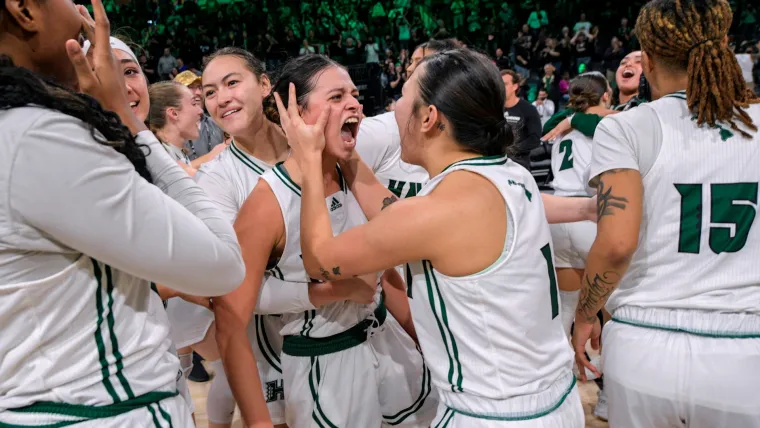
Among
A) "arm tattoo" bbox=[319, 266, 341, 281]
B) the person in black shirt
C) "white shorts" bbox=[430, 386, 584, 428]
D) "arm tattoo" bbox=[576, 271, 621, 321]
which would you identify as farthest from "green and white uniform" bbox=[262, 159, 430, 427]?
the person in black shirt

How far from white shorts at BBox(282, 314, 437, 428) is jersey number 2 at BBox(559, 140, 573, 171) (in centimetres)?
243

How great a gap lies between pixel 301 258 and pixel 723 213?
4.44ft

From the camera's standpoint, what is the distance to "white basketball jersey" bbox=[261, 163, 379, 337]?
2.10 meters

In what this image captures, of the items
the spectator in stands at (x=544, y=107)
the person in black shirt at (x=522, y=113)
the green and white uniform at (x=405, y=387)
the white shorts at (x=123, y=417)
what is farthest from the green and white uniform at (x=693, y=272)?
the spectator in stands at (x=544, y=107)

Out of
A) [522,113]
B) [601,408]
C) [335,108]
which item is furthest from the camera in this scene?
[522,113]

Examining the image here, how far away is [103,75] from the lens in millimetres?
1291

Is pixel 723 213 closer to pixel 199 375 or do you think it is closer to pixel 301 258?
pixel 301 258

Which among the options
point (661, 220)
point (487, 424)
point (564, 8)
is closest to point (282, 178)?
point (487, 424)

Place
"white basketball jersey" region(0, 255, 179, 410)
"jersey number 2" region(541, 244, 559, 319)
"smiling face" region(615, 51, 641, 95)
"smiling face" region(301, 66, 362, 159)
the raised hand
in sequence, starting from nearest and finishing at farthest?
1. "white basketball jersey" region(0, 255, 179, 410)
2. the raised hand
3. "jersey number 2" region(541, 244, 559, 319)
4. "smiling face" region(301, 66, 362, 159)
5. "smiling face" region(615, 51, 641, 95)

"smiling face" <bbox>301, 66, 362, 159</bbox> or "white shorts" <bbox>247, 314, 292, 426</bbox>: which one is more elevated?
"smiling face" <bbox>301, 66, 362, 159</bbox>

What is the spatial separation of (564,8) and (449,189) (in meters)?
16.0

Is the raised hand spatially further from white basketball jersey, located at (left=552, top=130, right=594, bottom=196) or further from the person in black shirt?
the person in black shirt

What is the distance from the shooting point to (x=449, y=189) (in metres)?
1.64

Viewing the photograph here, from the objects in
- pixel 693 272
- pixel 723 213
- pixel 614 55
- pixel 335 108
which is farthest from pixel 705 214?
pixel 614 55
